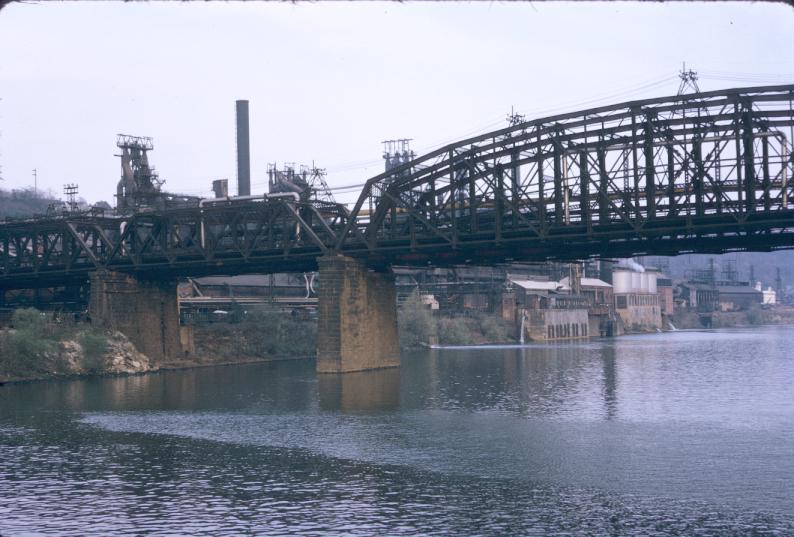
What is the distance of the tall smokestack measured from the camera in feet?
454

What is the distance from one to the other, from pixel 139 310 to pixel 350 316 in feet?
83.6

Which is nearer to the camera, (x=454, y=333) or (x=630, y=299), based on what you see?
(x=454, y=333)

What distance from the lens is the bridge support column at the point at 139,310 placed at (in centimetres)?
8481

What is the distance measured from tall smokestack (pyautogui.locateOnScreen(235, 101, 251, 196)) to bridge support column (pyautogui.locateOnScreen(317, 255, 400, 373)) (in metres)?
66.0

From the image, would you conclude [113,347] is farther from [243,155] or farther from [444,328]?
[243,155]

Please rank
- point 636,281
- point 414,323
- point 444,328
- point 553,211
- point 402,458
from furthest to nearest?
1. point 636,281
2. point 444,328
3. point 414,323
4. point 553,211
5. point 402,458

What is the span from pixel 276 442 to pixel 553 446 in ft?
39.7

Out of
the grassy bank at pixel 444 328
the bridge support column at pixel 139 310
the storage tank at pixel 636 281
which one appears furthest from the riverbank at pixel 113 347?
the storage tank at pixel 636 281

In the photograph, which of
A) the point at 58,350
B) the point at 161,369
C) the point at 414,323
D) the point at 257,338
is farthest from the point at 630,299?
the point at 58,350

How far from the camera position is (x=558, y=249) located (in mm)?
66188

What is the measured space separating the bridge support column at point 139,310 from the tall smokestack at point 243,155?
49326 millimetres

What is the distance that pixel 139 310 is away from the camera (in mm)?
87562

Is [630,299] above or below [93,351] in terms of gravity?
above

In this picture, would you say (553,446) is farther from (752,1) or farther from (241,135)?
(241,135)
